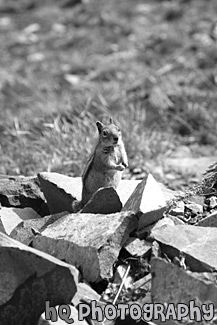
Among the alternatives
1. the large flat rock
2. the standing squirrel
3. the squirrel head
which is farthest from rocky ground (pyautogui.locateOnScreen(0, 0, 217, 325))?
the squirrel head

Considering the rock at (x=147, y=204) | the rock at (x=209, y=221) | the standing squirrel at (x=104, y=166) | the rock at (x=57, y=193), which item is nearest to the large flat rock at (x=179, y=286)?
the rock at (x=147, y=204)

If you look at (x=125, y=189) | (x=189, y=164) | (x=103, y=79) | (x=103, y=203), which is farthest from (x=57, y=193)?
(x=103, y=79)

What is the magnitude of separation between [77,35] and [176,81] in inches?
202

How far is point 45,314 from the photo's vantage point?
4.41m

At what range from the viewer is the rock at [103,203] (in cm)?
537

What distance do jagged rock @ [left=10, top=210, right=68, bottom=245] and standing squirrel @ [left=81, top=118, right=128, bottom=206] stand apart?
1.50 ft

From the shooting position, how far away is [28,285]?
4625 mm

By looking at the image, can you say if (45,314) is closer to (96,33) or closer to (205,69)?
(205,69)

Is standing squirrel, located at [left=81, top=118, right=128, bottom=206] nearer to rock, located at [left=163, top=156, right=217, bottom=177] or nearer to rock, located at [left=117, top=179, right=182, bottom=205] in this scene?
rock, located at [left=117, top=179, right=182, bottom=205]

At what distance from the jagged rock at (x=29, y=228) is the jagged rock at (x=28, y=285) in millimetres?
653

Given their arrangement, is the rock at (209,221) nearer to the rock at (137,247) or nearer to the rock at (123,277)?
the rock at (137,247)

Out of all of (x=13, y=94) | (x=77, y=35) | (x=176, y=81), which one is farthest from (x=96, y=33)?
(x=176, y=81)

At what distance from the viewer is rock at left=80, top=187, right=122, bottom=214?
5.37 metres

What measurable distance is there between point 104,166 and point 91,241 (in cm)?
112
